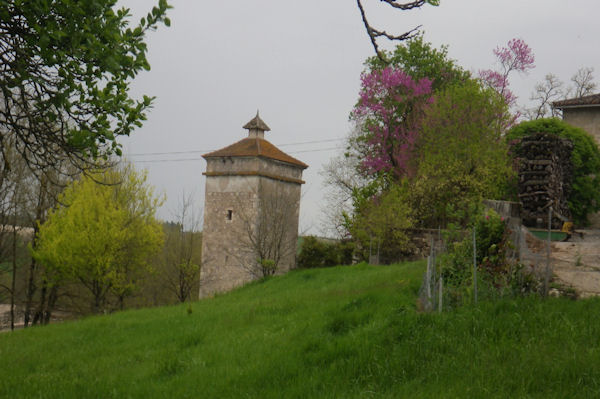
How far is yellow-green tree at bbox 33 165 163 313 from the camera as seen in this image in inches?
901

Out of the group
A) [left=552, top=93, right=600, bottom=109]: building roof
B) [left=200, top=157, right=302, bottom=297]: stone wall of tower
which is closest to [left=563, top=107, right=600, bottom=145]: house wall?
[left=552, top=93, right=600, bottom=109]: building roof

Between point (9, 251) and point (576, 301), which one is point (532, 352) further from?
point (9, 251)

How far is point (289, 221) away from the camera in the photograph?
1190 inches

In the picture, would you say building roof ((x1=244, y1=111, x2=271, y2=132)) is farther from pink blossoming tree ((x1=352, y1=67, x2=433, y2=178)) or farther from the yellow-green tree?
the yellow-green tree

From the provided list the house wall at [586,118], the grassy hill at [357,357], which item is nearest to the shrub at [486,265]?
the grassy hill at [357,357]

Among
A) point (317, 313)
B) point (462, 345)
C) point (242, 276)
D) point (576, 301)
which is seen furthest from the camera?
point (242, 276)

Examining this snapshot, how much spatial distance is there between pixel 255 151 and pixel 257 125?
2859 millimetres

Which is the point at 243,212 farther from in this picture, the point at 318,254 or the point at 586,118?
the point at 586,118

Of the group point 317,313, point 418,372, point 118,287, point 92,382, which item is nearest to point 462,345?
point 418,372

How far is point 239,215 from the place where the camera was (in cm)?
2938

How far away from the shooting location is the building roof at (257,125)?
105ft

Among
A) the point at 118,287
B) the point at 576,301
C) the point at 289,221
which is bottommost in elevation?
the point at 118,287

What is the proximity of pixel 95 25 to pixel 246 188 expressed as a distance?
2396 cm

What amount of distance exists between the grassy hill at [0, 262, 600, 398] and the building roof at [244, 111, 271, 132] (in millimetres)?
22561
